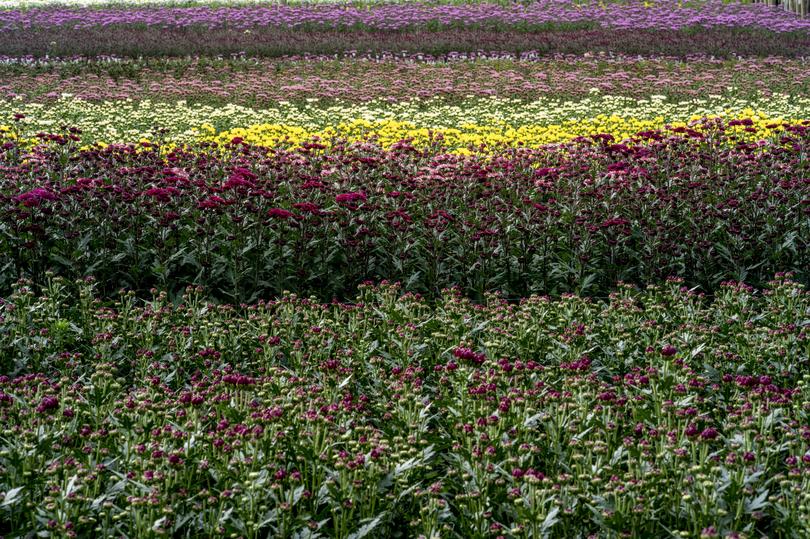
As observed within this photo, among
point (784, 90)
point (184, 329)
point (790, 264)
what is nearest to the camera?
point (184, 329)

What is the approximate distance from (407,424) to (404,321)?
1.76m

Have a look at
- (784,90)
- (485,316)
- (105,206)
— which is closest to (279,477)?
(485,316)

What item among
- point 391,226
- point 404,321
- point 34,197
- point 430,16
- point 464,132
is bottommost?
point 464,132

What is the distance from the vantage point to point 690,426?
12.4ft

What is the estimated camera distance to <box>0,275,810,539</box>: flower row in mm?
3574

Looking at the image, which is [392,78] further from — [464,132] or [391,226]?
[391,226]

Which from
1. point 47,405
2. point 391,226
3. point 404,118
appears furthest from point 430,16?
point 47,405

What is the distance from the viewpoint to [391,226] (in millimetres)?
7641

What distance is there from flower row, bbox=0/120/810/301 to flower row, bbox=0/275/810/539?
1.18m

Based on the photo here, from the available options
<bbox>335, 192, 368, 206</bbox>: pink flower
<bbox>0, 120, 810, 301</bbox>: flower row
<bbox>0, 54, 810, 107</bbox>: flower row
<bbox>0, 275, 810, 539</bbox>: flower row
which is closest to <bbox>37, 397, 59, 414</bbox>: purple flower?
<bbox>0, 275, 810, 539</bbox>: flower row

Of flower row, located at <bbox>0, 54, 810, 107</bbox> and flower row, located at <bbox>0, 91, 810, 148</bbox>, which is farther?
flower row, located at <bbox>0, 54, 810, 107</bbox>

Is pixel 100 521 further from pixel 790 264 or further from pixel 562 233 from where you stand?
pixel 790 264

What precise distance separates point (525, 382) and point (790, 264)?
380 cm

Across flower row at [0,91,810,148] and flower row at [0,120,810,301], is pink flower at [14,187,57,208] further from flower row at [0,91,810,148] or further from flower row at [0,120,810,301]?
flower row at [0,91,810,148]
